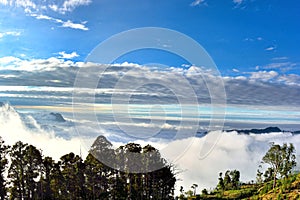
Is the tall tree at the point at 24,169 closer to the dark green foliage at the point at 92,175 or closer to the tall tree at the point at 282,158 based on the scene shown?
the dark green foliage at the point at 92,175

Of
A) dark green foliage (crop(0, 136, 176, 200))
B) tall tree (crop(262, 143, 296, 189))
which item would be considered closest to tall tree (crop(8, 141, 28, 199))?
dark green foliage (crop(0, 136, 176, 200))

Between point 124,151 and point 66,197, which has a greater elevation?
point 124,151

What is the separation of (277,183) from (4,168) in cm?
4576

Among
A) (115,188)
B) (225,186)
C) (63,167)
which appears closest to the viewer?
(63,167)

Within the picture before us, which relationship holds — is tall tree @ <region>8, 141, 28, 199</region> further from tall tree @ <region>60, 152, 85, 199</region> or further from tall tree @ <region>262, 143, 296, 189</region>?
tall tree @ <region>262, 143, 296, 189</region>

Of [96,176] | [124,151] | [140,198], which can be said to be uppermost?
[124,151]

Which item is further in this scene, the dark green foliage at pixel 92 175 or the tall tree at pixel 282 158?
the tall tree at pixel 282 158

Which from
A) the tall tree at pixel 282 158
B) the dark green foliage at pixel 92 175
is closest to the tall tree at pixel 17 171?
the dark green foliage at pixel 92 175

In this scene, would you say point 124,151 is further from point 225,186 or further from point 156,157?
point 225,186

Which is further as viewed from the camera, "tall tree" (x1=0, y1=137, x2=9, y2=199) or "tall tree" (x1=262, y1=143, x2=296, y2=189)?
"tall tree" (x1=262, y1=143, x2=296, y2=189)

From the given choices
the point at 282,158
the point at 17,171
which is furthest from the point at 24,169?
the point at 282,158

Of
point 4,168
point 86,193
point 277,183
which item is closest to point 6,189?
point 4,168

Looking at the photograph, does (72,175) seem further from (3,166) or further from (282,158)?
(282,158)

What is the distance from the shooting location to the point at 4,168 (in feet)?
138
